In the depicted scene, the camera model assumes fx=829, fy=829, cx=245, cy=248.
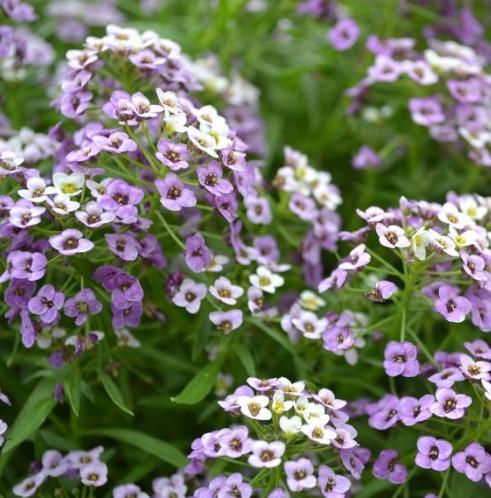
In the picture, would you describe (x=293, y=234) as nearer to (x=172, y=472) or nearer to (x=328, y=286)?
(x=328, y=286)

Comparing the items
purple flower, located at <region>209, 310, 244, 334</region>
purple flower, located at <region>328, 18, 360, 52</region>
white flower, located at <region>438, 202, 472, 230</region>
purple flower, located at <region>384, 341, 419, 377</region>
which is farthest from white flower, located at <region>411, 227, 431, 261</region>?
purple flower, located at <region>328, 18, 360, 52</region>

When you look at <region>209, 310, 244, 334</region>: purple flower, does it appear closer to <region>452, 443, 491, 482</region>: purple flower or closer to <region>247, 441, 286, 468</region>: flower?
<region>247, 441, 286, 468</region>: flower

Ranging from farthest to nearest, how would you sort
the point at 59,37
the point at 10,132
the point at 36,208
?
1. the point at 59,37
2. the point at 10,132
3. the point at 36,208

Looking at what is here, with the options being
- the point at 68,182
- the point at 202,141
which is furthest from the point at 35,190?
the point at 202,141

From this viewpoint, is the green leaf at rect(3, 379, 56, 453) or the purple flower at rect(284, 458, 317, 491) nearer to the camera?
the purple flower at rect(284, 458, 317, 491)

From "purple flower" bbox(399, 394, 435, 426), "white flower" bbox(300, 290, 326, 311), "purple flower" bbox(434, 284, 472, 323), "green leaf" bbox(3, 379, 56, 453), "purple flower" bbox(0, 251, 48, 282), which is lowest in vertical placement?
"green leaf" bbox(3, 379, 56, 453)

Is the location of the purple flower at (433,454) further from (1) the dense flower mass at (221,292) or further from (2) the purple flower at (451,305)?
(2) the purple flower at (451,305)

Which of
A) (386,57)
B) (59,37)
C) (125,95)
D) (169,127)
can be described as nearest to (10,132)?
(125,95)
